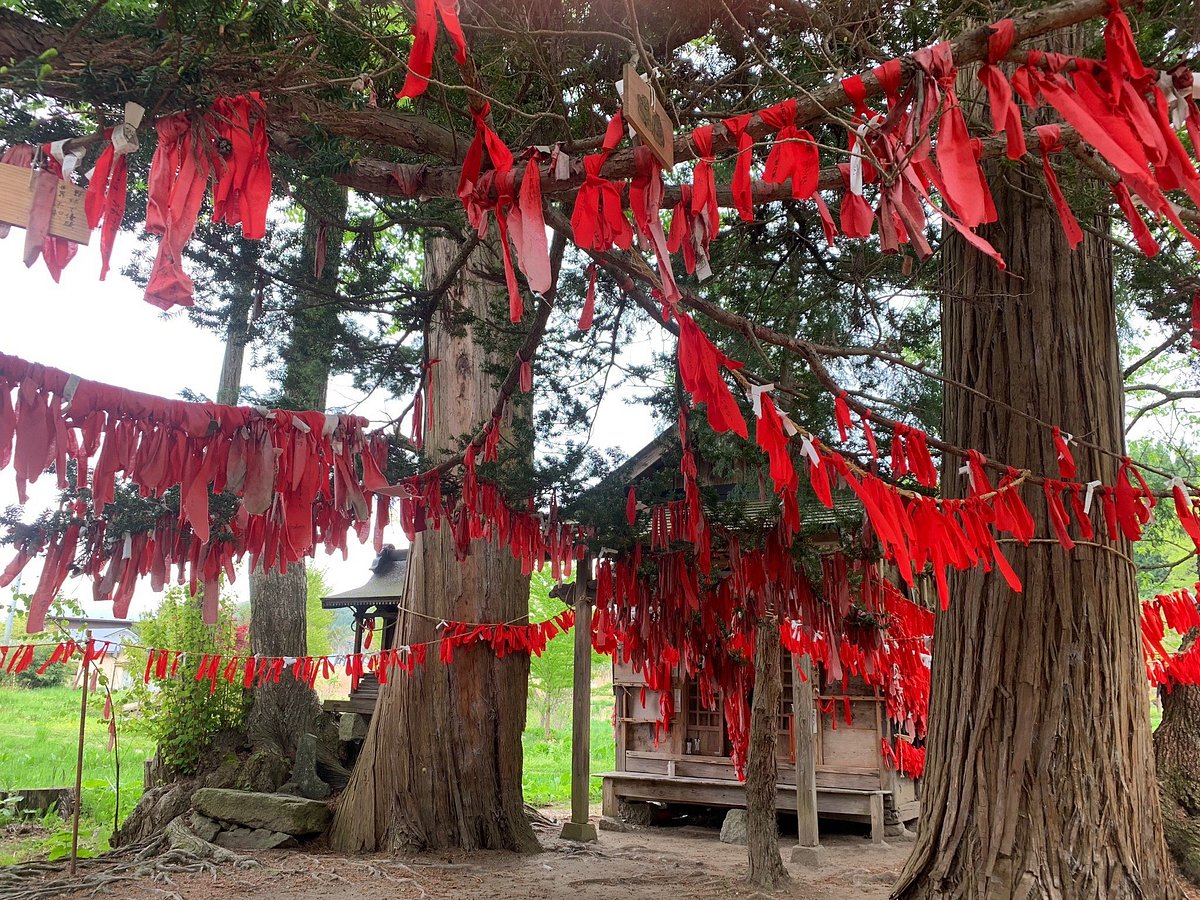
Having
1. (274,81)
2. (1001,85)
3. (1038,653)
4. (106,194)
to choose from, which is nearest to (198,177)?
(106,194)

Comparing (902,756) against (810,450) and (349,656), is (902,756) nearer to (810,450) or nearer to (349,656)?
(349,656)

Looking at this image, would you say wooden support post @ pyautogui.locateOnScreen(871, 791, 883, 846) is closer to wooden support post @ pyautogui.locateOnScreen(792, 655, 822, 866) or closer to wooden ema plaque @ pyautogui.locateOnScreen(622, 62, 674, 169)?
wooden support post @ pyautogui.locateOnScreen(792, 655, 822, 866)

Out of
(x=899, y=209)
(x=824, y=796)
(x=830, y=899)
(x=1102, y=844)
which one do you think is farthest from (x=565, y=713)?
(x=899, y=209)

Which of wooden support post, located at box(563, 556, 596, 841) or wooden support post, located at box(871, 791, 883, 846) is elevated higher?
wooden support post, located at box(563, 556, 596, 841)

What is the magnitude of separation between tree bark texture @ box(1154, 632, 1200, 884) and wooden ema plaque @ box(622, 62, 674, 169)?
6643 mm

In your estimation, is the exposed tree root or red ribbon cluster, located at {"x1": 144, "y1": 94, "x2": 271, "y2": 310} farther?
the exposed tree root

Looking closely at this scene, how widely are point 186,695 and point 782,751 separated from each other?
7634 millimetres

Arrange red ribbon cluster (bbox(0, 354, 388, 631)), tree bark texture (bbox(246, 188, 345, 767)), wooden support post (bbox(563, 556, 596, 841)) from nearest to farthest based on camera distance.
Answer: red ribbon cluster (bbox(0, 354, 388, 631))
wooden support post (bbox(563, 556, 596, 841))
tree bark texture (bbox(246, 188, 345, 767))

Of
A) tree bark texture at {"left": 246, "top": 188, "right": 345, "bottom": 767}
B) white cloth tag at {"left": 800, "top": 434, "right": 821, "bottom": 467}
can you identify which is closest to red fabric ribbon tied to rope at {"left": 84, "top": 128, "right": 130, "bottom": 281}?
white cloth tag at {"left": 800, "top": 434, "right": 821, "bottom": 467}

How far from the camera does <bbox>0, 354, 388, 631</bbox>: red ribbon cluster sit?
3.24 m

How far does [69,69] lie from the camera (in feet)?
7.73

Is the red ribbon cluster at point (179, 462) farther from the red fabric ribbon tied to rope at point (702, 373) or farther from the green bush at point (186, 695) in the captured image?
the green bush at point (186, 695)

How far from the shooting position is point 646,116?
6.67 feet

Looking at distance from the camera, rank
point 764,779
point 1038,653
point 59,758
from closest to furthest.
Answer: point 1038,653
point 764,779
point 59,758
